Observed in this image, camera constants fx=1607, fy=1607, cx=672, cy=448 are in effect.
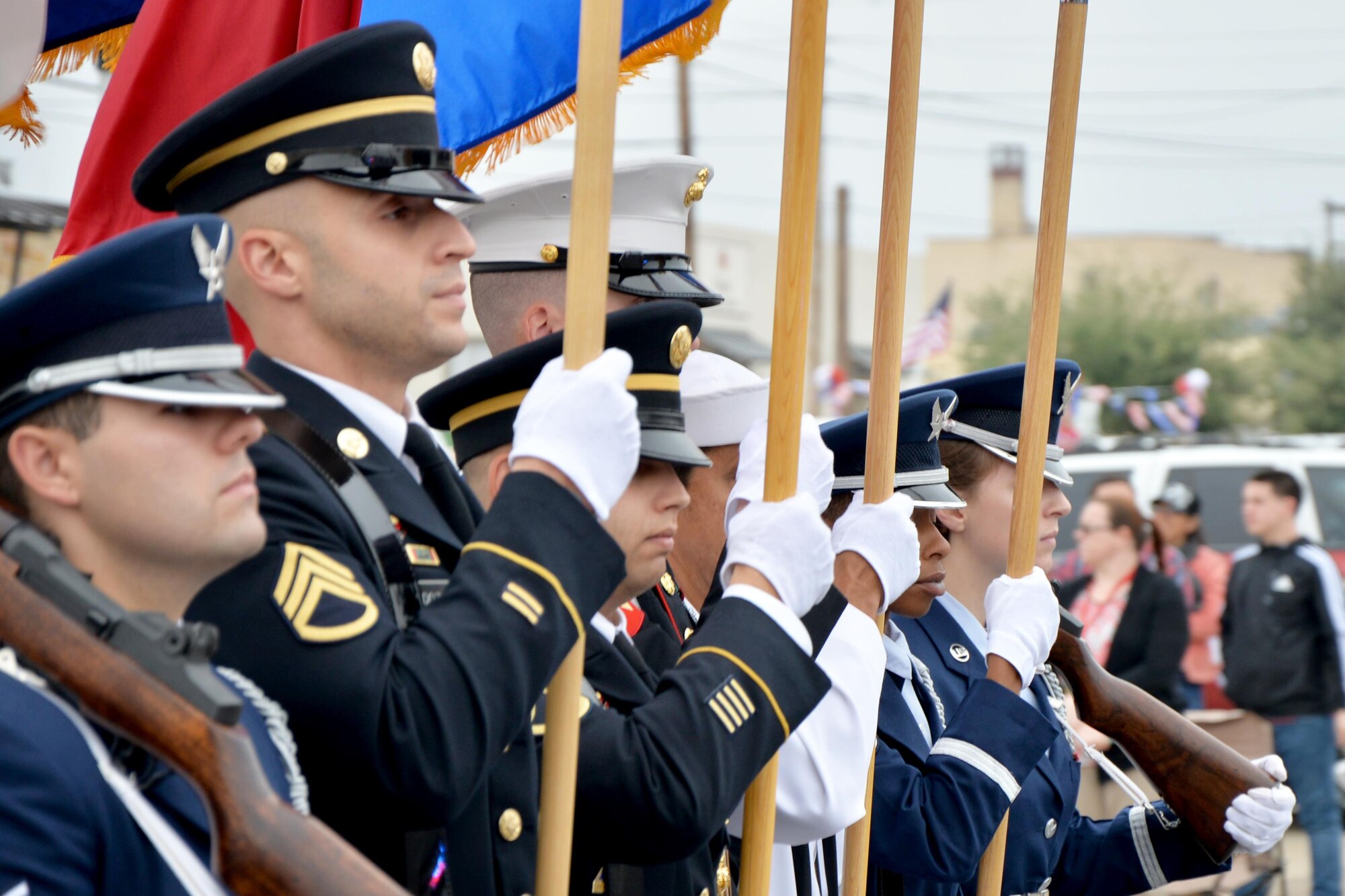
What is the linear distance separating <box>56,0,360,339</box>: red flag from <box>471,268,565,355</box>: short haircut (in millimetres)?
564

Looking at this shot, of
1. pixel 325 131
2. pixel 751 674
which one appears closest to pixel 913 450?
pixel 751 674

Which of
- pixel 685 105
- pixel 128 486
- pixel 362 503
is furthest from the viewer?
pixel 685 105

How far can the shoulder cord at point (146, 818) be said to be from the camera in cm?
160

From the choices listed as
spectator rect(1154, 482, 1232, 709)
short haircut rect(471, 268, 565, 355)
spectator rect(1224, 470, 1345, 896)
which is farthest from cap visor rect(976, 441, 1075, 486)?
spectator rect(1154, 482, 1232, 709)

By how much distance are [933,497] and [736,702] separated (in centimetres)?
140

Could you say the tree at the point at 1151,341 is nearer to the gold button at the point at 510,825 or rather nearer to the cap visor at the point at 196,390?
the gold button at the point at 510,825

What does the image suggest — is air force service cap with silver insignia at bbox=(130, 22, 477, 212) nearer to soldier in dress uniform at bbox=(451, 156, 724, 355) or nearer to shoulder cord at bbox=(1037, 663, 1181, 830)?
Result: soldier in dress uniform at bbox=(451, 156, 724, 355)

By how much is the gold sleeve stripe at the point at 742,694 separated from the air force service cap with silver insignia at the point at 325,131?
76 centimetres

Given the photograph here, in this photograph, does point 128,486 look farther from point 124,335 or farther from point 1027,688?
point 1027,688

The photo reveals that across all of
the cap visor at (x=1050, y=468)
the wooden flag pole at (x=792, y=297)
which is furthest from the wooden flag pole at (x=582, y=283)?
the cap visor at (x=1050, y=468)

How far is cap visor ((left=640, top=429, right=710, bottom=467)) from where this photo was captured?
2414 mm

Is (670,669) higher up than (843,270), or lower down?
higher up

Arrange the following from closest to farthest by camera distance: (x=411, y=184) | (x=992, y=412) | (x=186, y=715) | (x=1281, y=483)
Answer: (x=186, y=715) < (x=411, y=184) < (x=992, y=412) < (x=1281, y=483)

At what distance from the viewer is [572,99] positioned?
3.41 metres
